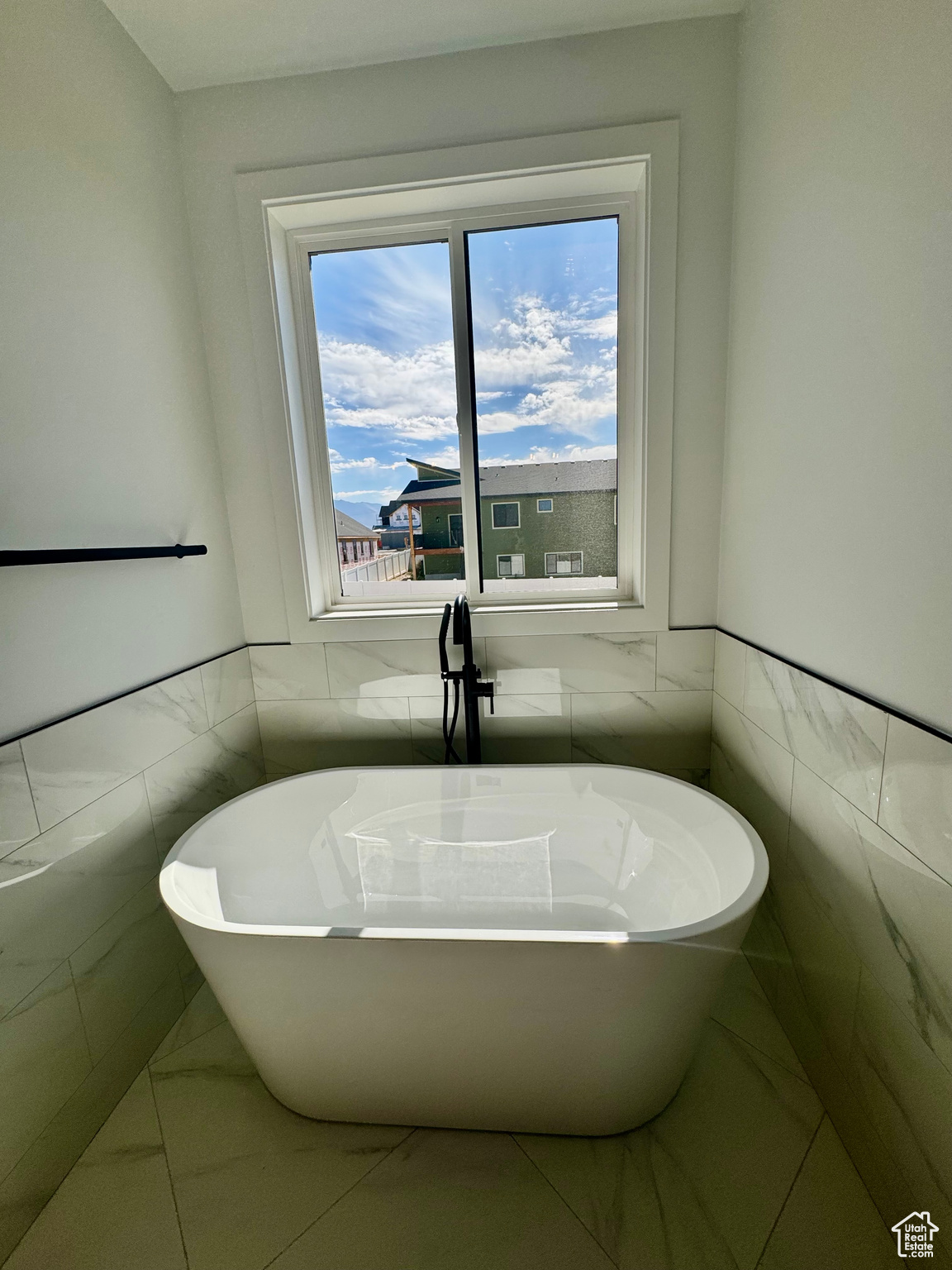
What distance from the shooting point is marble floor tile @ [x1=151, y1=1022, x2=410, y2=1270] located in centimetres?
102

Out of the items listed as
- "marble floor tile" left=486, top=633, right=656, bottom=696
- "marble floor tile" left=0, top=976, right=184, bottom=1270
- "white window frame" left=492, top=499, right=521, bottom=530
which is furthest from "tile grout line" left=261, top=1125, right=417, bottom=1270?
"white window frame" left=492, top=499, right=521, bottom=530

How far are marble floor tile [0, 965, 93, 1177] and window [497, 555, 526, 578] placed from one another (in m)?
1.57

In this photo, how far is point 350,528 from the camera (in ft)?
6.48

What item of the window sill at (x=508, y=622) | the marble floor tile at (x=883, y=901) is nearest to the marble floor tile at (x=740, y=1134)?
the marble floor tile at (x=883, y=901)

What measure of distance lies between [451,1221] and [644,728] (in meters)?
1.29

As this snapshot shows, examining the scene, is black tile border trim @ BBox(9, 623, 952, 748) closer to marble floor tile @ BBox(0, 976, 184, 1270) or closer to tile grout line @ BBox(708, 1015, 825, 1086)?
marble floor tile @ BBox(0, 976, 184, 1270)

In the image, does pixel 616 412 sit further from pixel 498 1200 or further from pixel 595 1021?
pixel 498 1200

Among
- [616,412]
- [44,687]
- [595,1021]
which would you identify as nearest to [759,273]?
[616,412]

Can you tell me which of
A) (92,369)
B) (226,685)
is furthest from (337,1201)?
(92,369)

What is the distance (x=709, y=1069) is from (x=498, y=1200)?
576 millimetres

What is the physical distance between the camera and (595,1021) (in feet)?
3.31

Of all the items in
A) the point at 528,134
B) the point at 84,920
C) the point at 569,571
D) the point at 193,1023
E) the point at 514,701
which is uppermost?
the point at 528,134

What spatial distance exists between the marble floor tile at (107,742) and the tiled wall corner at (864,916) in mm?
1625

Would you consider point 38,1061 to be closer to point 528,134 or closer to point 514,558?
point 514,558
